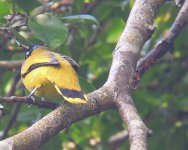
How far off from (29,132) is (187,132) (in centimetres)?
262

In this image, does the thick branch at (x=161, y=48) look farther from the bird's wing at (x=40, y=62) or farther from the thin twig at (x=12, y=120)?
the thin twig at (x=12, y=120)

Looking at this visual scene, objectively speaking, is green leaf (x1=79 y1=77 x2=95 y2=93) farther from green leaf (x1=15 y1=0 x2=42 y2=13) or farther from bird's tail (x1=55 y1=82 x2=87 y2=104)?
green leaf (x1=15 y1=0 x2=42 y2=13)

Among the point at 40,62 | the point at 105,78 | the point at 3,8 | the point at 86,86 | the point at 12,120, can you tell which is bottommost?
the point at 12,120

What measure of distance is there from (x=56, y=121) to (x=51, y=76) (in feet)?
1.94

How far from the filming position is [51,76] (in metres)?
2.95

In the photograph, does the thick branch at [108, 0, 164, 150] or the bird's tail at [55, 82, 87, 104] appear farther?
the bird's tail at [55, 82, 87, 104]

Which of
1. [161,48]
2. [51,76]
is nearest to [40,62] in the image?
[51,76]

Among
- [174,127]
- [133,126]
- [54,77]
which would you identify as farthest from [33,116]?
[133,126]

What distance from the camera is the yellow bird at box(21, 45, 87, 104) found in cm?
289

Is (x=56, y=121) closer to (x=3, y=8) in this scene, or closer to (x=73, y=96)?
(x=73, y=96)

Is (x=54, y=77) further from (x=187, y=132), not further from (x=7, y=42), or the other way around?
(x=187, y=132)

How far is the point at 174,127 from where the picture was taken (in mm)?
4578

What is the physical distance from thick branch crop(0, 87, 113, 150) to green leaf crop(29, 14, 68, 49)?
0.50m

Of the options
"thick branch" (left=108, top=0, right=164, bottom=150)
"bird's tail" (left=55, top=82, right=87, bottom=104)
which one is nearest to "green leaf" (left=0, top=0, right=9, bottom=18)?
"bird's tail" (left=55, top=82, right=87, bottom=104)
